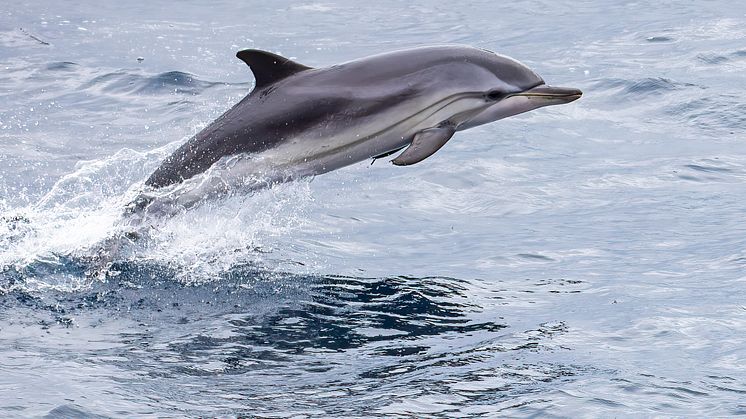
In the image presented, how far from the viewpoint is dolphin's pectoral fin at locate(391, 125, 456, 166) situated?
8633mm

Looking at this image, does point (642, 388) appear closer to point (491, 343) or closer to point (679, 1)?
point (491, 343)

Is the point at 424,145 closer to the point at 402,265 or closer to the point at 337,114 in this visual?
the point at 337,114

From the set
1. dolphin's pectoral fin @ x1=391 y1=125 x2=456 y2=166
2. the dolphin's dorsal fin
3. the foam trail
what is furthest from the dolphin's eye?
the foam trail

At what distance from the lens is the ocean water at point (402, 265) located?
717 centimetres

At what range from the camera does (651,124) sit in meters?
14.6

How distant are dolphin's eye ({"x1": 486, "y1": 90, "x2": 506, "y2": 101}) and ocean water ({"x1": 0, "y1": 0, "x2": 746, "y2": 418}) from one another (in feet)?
4.70

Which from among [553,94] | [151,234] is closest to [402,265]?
[553,94]

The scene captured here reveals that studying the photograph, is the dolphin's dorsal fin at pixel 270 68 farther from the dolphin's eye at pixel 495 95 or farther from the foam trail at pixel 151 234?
the dolphin's eye at pixel 495 95

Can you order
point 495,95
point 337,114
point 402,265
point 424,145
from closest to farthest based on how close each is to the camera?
point 424,145, point 337,114, point 495,95, point 402,265

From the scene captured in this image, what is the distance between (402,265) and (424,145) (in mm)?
1634

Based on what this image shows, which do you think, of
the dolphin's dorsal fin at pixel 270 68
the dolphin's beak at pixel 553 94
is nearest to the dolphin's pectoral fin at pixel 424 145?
the dolphin's beak at pixel 553 94

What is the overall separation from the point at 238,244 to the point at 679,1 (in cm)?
1458

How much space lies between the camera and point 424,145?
8.77 m

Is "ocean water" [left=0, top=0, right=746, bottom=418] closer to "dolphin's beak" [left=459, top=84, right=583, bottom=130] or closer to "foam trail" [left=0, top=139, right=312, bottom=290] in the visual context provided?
"foam trail" [left=0, top=139, right=312, bottom=290]
